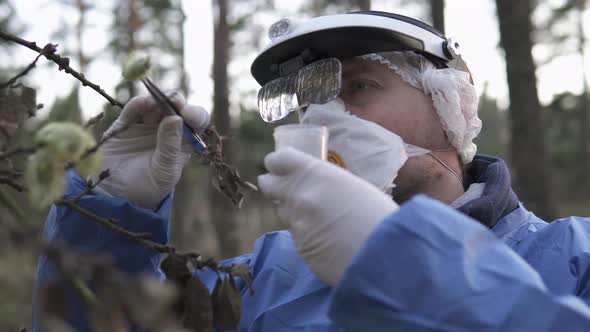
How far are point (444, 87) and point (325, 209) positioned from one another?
1.14m

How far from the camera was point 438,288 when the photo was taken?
3.87 ft

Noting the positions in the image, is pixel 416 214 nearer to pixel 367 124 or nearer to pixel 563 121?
→ pixel 367 124

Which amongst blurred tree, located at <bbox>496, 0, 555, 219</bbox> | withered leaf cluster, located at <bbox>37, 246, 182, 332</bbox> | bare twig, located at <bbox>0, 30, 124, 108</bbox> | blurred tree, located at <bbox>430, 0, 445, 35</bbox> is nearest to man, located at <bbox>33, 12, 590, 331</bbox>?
bare twig, located at <bbox>0, 30, 124, 108</bbox>

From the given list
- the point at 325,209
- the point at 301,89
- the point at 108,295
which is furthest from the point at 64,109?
the point at 108,295

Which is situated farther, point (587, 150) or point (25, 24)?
point (587, 150)

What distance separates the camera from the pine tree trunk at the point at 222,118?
23.5 feet

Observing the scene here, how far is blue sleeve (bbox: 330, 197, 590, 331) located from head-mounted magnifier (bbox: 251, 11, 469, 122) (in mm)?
1016

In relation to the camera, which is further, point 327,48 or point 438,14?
point 438,14

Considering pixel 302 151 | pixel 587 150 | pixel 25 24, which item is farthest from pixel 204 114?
pixel 587 150

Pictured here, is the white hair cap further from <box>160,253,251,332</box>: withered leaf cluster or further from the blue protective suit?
<box>160,253,251,332</box>: withered leaf cluster

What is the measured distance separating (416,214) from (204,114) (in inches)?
31.0

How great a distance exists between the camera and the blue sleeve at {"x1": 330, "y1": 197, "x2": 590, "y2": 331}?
117 centimetres

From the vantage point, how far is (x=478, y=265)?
4.08 feet

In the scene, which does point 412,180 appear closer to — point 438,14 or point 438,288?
point 438,288
